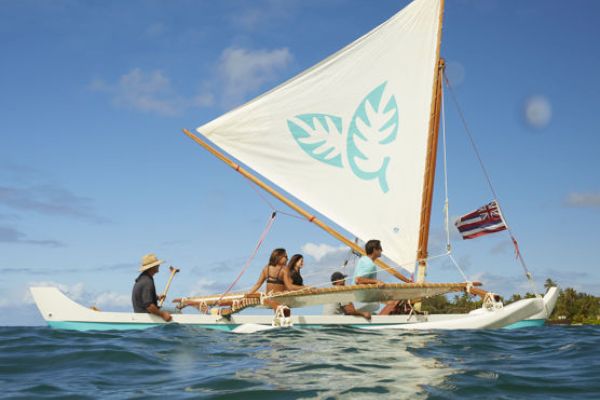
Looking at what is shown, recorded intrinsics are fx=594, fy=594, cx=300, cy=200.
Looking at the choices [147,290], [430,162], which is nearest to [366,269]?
[430,162]

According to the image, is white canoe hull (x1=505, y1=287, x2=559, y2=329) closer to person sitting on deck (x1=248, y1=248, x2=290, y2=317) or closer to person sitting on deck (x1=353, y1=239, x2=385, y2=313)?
person sitting on deck (x1=353, y1=239, x2=385, y2=313)

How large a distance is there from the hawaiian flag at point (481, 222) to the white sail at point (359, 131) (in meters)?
1.37

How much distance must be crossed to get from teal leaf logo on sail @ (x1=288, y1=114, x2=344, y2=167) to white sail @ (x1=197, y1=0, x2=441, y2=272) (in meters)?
0.03

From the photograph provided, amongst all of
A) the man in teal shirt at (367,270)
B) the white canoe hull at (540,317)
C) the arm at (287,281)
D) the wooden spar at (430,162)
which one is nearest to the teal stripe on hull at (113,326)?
the arm at (287,281)

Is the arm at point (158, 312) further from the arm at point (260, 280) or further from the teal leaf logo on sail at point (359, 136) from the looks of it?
the teal leaf logo on sail at point (359, 136)

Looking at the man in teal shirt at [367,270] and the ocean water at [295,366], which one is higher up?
the man in teal shirt at [367,270]

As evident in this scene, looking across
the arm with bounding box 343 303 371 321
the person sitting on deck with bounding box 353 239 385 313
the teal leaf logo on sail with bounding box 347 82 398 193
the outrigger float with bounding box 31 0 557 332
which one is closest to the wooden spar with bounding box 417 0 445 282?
the outrigger float with bounding box 31 0 557 332

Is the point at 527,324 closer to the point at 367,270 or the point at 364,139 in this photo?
the point at 367,270

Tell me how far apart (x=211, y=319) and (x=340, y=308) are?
307cm

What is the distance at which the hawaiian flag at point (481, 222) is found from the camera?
49.4 feet

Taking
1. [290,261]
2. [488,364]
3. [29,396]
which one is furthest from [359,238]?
[29,396]

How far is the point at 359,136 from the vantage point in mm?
15930

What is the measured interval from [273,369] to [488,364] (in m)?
2.90

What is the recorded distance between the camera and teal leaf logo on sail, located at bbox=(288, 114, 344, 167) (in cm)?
1599
